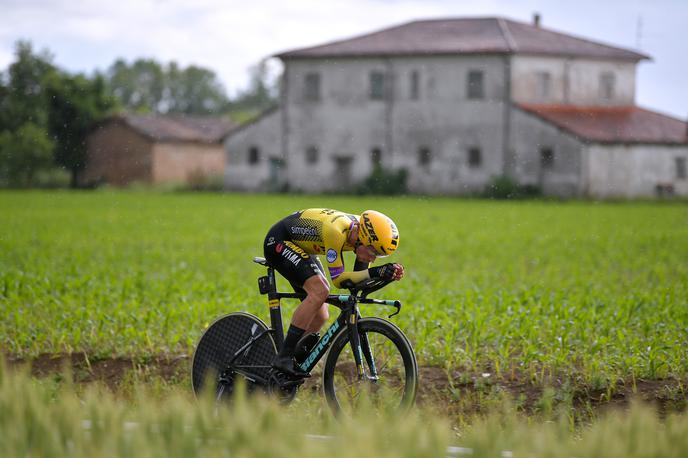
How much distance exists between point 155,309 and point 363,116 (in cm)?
4594

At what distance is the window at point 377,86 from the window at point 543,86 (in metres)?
8.60

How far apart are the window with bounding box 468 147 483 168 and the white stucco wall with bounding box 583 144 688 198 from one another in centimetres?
622

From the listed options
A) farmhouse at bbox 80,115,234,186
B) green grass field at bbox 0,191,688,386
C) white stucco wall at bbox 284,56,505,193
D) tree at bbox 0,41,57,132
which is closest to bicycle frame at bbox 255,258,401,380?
green grass field at bbox 0,191,688,386

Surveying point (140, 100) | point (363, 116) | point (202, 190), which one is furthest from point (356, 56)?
point (140, 100)

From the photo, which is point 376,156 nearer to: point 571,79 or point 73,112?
point 571,79

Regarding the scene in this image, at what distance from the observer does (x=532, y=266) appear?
67.8 feet

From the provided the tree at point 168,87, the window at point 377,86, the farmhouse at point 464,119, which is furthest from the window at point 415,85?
the tree at point 168,87

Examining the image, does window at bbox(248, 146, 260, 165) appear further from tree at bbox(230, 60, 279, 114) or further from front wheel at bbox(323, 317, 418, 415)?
tree at bbox(230, 60, 279, 114)

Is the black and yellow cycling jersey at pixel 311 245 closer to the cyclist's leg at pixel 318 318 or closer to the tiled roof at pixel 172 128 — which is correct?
the cyclist's leg at pixel 318 318

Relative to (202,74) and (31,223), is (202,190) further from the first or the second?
(202,74)

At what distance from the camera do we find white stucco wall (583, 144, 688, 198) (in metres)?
50.2

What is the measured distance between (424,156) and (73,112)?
27753 mm

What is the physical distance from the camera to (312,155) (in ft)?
190

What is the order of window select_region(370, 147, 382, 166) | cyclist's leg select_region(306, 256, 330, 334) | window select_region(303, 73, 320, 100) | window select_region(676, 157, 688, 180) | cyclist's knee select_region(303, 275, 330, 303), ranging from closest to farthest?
cyclist's knee select_region(303, 275, 330, 303)
cyclist's leg select_region(306, 256, 330, 334)
window select_region(676, 157, 688, 180)
window select_region(370, 147, 382, 166)
window select_region(303, 73, 320, 100)
